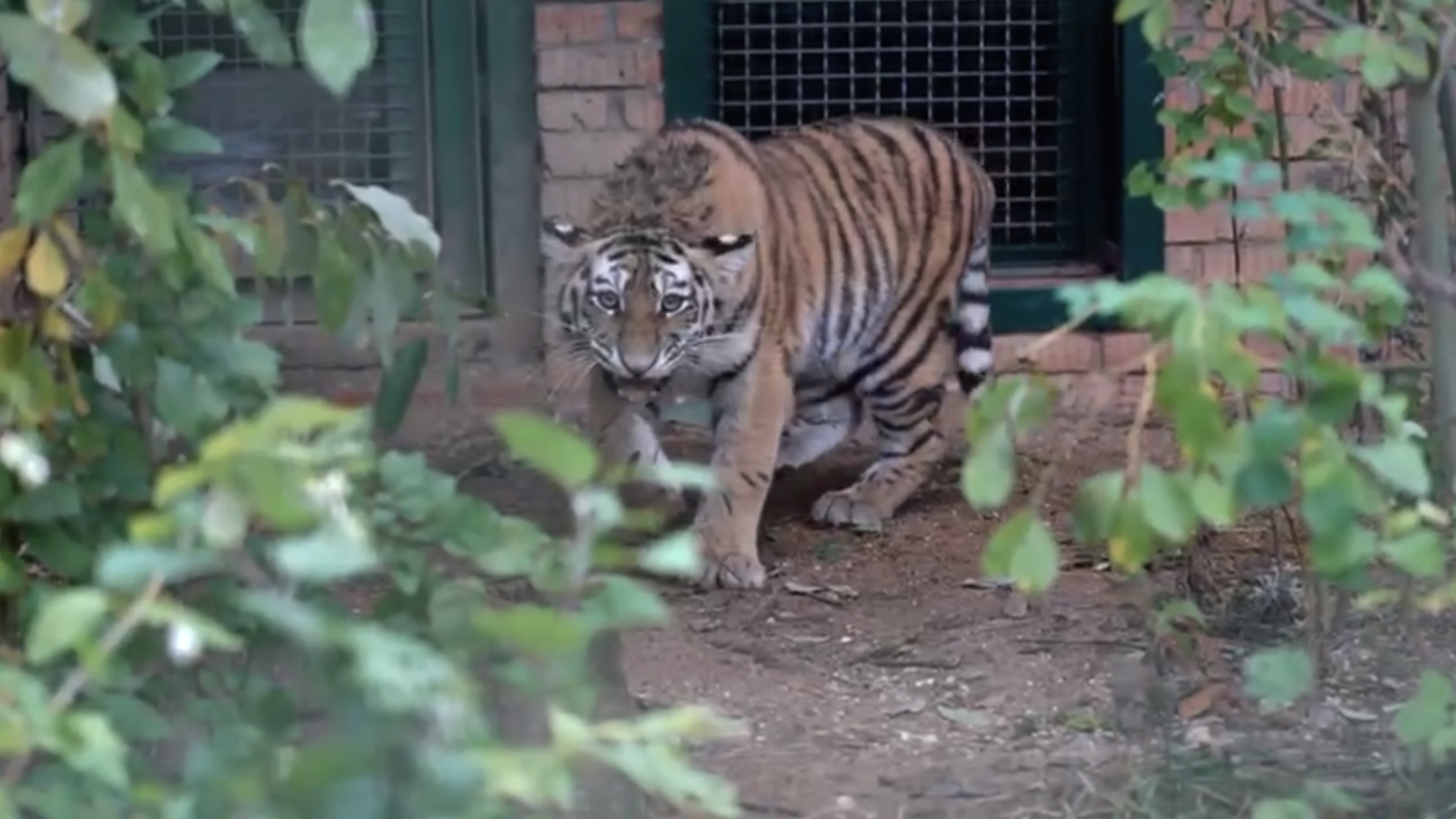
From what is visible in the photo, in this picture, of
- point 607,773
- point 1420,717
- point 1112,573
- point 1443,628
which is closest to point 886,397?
point 1112,573

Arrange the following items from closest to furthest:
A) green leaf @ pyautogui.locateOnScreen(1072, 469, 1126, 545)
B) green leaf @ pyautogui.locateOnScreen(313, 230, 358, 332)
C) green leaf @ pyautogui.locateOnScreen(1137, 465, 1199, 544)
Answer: green leaf @ pyautogui.locateOnScreen(1137, 465, 1199, 544) < green leaf @ pyautogui.locateOnScreen(1072, 469, 1126, 545) < green leaf @ pyautogui.locateOnScreen(313, 230, 358, 332)

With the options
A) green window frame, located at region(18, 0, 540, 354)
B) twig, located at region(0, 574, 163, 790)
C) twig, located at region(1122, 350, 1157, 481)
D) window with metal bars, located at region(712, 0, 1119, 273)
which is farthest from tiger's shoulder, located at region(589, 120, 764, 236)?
twig, located at region(0, 574, 163, 790)

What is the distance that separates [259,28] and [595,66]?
10.4ft

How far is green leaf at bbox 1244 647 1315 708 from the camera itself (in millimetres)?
2688

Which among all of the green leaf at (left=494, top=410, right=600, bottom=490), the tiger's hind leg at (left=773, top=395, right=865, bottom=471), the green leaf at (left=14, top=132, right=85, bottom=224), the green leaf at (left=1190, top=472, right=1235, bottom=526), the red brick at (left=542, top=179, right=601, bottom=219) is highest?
the green leaf at (left=14, top=132, right=85, bottom=224)

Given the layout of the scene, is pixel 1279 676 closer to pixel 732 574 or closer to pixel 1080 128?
pixel 732 574

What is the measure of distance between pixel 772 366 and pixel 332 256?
2.41 m

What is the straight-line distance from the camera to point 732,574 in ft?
15.8

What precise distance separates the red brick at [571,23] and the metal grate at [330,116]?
31cm

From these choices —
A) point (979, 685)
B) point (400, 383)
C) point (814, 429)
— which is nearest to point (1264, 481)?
point (400, 383)

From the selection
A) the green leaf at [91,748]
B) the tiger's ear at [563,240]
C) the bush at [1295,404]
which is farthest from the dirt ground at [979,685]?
the green leaf at [91,748]

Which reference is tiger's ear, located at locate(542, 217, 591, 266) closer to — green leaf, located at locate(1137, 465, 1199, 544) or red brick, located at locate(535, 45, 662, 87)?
red brick, located at locate(535, 45, 662, 87)

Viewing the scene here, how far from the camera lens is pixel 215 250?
8.06 ft

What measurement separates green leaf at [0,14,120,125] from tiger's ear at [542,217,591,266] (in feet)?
9.44
